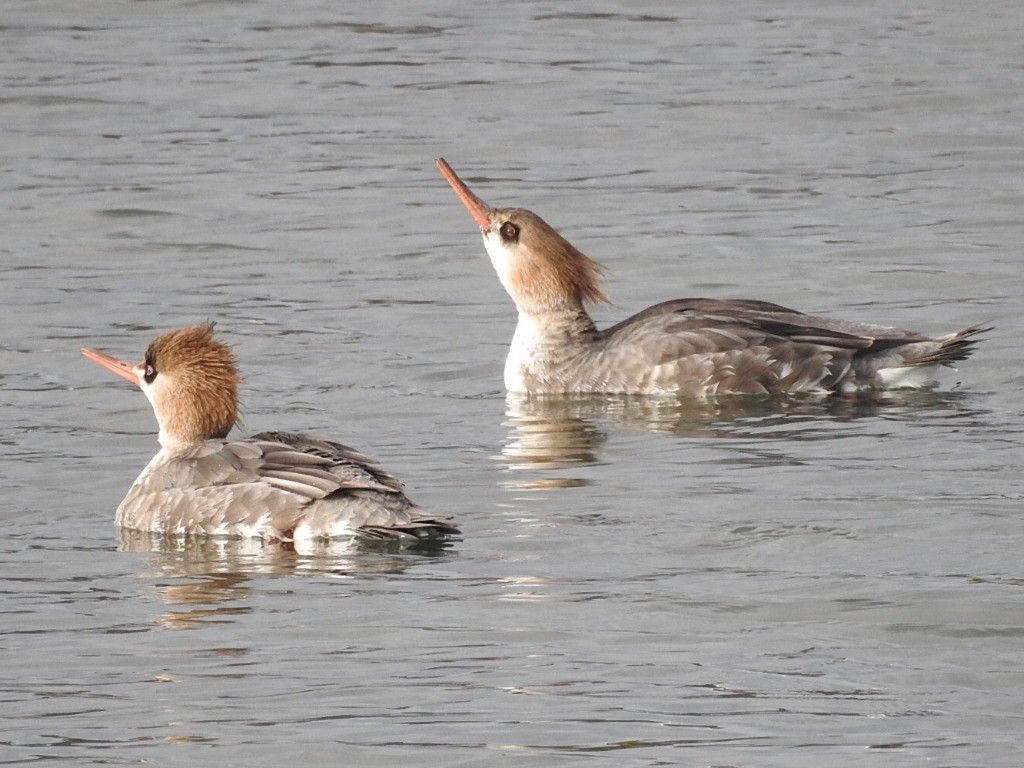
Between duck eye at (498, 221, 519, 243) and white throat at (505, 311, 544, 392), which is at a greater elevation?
duck eye at (498, 221, 519, 243)

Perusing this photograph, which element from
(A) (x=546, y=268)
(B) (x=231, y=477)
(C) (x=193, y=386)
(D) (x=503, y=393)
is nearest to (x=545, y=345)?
(D) (x=503, y=393)

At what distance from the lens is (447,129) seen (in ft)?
71.9

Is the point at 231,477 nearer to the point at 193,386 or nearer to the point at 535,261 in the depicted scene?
the point at 193,386

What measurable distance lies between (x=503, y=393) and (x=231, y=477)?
392cm

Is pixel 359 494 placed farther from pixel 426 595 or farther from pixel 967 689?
pixel 967 689

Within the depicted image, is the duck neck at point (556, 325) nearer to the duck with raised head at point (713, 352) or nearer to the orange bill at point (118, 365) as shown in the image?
the duck with raised head at point (713, 352)

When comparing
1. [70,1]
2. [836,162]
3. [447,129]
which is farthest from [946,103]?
[70,1]

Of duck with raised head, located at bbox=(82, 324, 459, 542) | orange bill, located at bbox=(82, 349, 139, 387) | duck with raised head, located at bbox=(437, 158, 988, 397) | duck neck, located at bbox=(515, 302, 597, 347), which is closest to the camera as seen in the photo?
duck with raised head, located at bbox=(82, 324, 459, 542)

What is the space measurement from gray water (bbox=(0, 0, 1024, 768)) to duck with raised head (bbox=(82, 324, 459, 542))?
145 mm

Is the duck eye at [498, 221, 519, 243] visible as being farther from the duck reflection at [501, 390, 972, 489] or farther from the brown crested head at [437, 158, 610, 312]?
the duck reflection at [501, 390, 972, 489]

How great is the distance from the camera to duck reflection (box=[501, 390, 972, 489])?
489 inches

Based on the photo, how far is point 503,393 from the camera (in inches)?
555

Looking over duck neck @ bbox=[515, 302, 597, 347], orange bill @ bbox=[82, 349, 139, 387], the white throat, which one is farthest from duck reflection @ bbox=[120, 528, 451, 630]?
duck neck @ bbox=[515, 302, 597, 347]

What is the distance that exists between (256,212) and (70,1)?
8.47 meters
